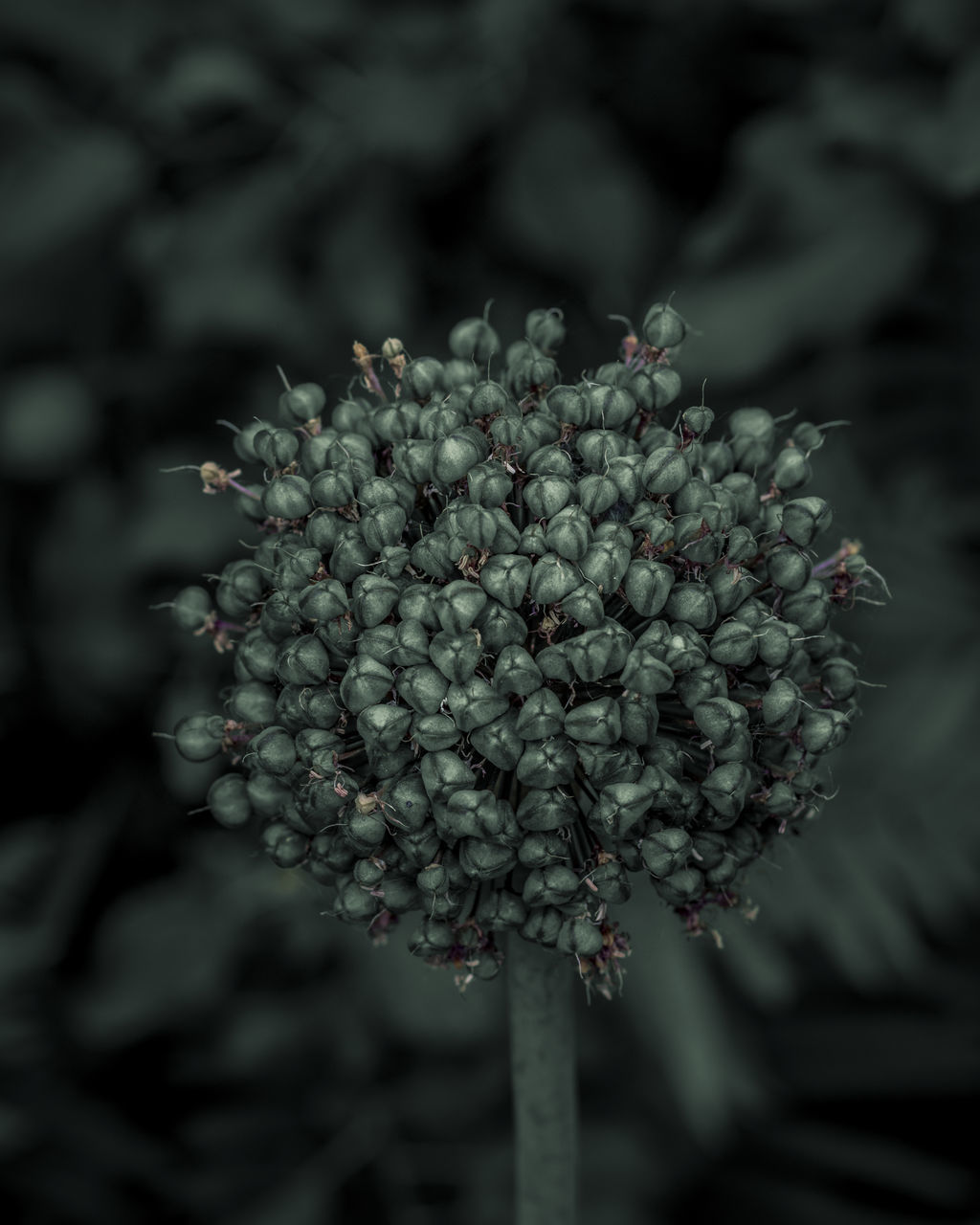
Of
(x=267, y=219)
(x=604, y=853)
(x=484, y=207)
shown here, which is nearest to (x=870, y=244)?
(x=484, y=207)

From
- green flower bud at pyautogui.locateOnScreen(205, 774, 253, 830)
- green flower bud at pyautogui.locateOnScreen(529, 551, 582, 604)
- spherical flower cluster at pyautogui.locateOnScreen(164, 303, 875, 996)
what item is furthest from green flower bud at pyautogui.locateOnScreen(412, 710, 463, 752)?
green flower bud at pyautogui.locateOnScreen(205, 774, 253, 830)

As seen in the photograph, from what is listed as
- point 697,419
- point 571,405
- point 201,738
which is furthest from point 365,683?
point 697,419

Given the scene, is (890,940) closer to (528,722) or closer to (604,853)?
(604,853)

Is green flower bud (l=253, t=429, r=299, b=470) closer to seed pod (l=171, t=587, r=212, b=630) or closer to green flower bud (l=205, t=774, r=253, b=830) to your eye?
seed pod (l=171, t=587, r=212, b=630)

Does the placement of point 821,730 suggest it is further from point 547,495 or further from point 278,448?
point 278,448

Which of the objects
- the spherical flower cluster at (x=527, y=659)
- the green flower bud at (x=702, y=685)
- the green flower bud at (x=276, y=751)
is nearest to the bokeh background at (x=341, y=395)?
the spherical flower cluster at (x=527, y=659)

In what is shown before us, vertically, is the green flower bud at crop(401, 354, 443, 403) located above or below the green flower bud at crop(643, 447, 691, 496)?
above
